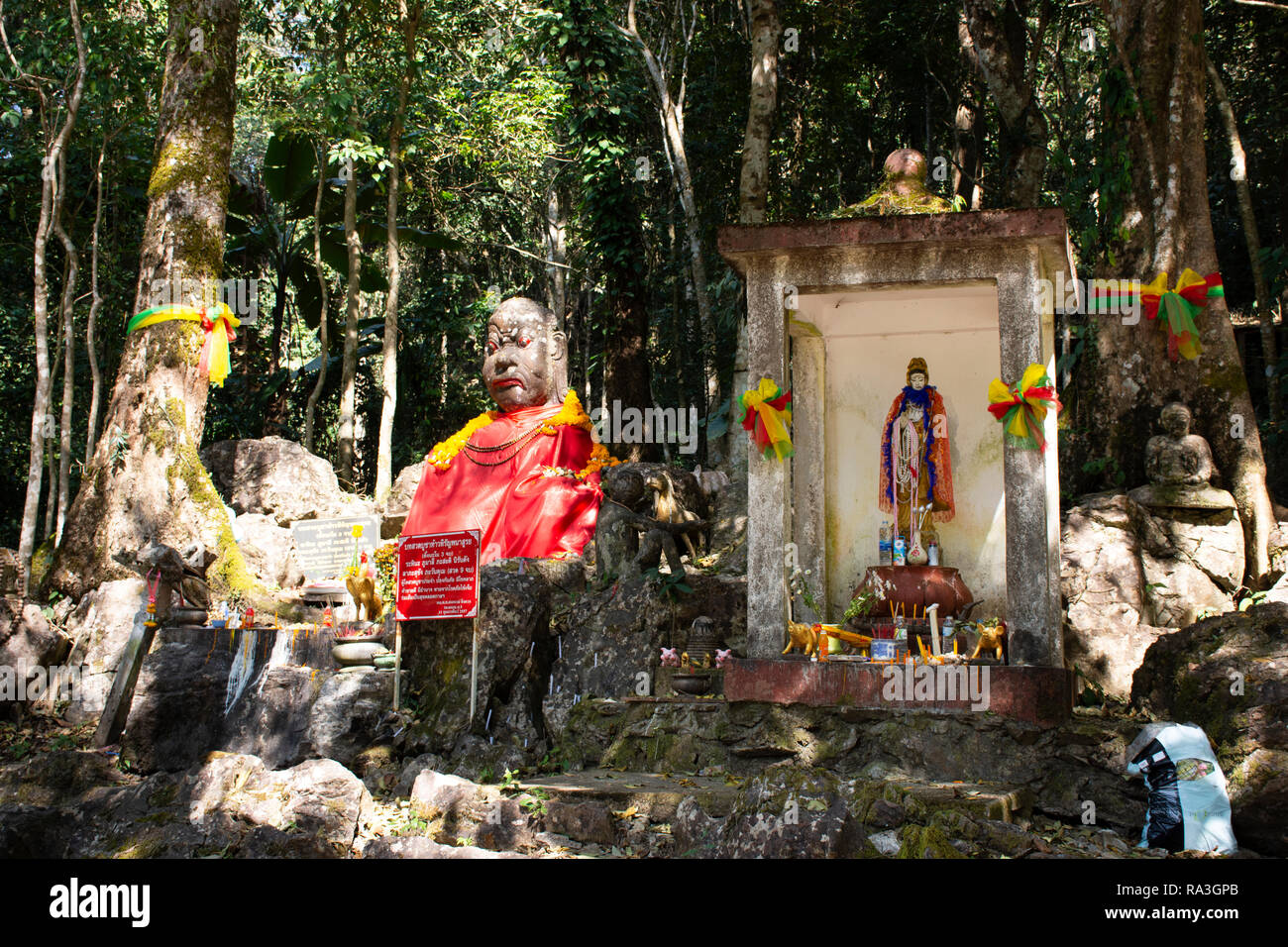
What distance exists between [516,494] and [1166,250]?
6.80 meters

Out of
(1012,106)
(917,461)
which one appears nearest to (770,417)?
(917,461)

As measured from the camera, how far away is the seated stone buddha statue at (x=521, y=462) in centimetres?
1198

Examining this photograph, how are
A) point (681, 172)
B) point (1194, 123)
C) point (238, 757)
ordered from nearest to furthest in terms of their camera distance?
point (238, 757) → point (1194, 123) → point (681, 172)

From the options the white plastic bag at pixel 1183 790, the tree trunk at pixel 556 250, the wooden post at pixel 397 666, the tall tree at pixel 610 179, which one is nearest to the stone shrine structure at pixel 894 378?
the white plastic bag at pixel 1183 790

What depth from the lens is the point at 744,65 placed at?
1769cm

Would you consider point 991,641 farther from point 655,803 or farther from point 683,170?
point 683,170

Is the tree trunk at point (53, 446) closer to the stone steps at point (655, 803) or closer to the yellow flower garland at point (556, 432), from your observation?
the yellow flower garland at point (556, 432)

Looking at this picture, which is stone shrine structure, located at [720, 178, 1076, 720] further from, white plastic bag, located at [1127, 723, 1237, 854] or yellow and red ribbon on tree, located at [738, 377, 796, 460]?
white plastic bag, located at [1127, 723, 1237, 854]

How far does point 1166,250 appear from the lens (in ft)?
35.2

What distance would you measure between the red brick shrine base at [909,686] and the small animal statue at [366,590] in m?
3.66

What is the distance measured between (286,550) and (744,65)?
1011 centimetres

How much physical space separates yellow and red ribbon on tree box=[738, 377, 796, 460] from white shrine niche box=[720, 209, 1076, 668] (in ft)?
0.44
